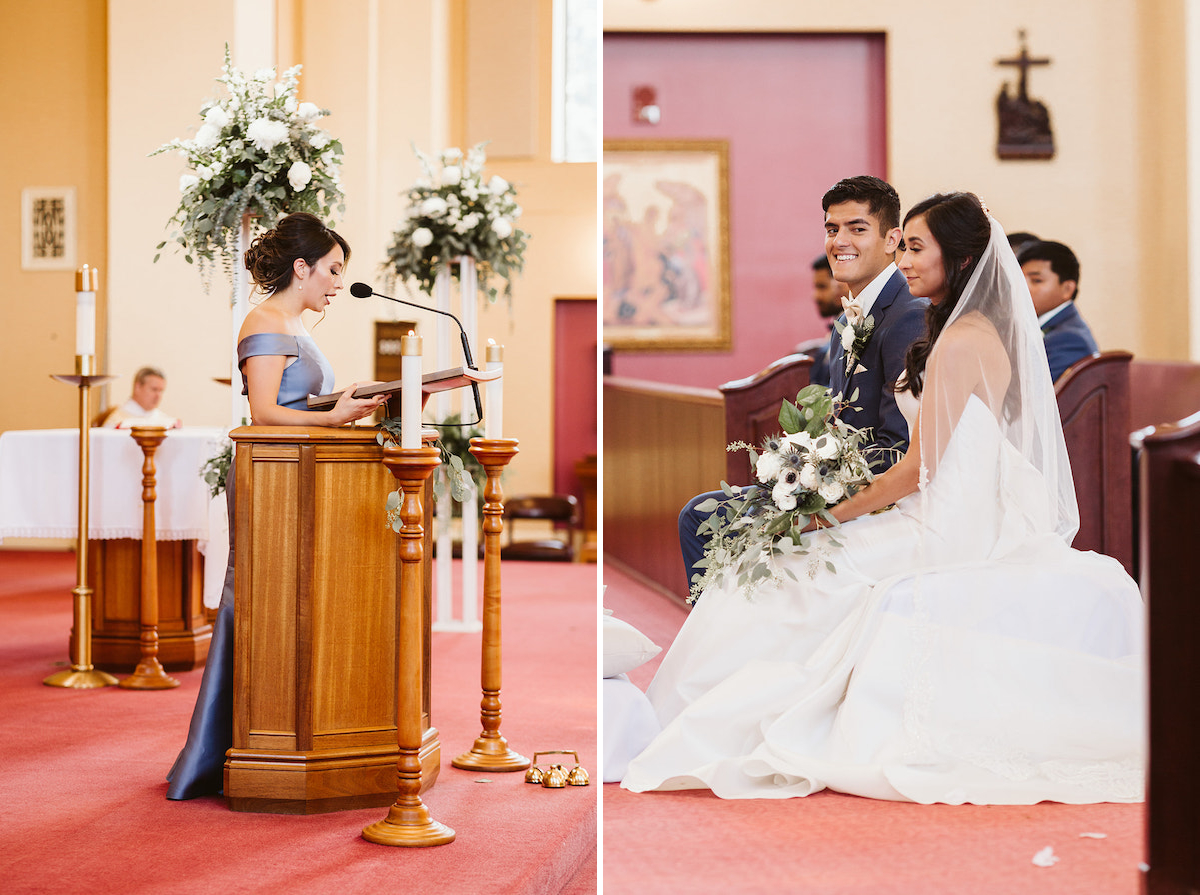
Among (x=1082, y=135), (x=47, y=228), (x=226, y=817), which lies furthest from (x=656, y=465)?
(x=47, y=228)

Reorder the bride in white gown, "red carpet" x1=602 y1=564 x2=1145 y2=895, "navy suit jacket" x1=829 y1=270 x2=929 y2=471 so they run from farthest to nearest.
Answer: "navy suit jacket" x1=829 y1=270 x2=929 y2=471
the bride in white gown
"red carpet" x1=602 y1=564 x2=1145 y2=895

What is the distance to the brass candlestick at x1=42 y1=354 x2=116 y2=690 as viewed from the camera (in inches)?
186

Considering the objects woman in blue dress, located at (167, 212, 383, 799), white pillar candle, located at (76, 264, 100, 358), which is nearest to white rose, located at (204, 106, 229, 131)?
white pillar candle, located at (76, 264, 100, 358)

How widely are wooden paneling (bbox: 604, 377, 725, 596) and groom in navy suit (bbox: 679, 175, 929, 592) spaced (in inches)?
72.0

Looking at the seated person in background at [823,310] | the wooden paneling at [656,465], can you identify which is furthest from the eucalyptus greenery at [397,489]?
the wooden paneling at [656,465]

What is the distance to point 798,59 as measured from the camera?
9.61 metres

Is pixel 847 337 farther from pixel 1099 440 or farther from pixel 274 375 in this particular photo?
pixel 274 375

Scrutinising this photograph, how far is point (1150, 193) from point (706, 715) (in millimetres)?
7444

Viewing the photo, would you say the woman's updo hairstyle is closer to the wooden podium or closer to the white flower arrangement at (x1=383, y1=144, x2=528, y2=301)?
the wooden podium

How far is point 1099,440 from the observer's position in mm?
4277

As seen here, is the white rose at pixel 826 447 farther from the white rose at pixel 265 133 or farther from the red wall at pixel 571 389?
the red wall at pixel 571 389

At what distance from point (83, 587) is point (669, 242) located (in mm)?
6210

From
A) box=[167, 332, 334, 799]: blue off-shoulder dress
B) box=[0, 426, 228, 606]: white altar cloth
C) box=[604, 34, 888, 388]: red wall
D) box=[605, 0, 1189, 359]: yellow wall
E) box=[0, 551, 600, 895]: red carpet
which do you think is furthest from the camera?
box=[604, 34, 888, 388]: red wall

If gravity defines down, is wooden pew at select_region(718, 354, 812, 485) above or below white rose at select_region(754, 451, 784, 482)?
above
